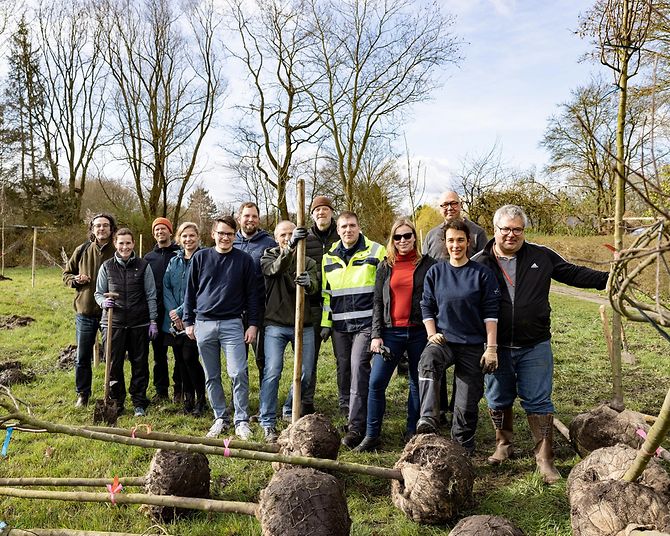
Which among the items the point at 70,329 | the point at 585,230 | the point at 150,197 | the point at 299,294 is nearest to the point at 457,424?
the point at 299,294

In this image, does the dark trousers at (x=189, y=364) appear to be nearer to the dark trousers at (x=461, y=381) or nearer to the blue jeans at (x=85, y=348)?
the blue jeans at (x=85, y=348)

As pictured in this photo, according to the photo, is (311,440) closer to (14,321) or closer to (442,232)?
(442,232)

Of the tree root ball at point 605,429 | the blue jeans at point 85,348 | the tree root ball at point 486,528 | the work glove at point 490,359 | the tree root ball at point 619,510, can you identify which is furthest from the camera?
the blue jeans at point 85,348

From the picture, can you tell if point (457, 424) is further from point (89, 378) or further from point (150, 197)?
point (150, 197)

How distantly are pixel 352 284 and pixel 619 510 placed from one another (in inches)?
115

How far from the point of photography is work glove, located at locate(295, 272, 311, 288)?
15.4ft

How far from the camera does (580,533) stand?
268cm

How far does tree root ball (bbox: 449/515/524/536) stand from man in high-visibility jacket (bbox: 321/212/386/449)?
6.84 feet

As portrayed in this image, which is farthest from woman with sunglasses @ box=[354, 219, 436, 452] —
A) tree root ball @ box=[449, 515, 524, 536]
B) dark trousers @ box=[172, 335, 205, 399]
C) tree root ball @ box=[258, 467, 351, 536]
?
dark trousers @ box=[172, 335, 205, 399]

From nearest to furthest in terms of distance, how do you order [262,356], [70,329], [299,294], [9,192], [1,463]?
[1,463] → [299,294] → [262,356] → [70,329] → [9,192]

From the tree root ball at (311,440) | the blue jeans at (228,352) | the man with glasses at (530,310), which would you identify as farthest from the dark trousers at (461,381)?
the blue jeans at (228,352)

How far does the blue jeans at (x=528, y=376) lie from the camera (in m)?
4.04

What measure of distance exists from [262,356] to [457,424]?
2517mm

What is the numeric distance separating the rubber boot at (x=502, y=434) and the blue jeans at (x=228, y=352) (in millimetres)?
2356
